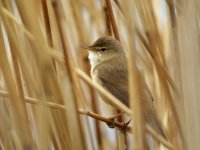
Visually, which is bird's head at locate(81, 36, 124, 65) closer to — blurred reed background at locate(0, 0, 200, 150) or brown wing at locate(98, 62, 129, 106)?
brown wing at locate(98, 62, 129, 106)

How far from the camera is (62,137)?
67.3 inches

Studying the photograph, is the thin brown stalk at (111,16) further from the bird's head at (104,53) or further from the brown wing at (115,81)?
the bird's head at (104,53)

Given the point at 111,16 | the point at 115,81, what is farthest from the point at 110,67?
the point at 111,16

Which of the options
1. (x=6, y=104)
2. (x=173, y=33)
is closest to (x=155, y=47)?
(x=173, y=33)

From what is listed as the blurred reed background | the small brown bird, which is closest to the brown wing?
the small brown bird

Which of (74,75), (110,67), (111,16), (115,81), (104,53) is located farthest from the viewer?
(104,53)

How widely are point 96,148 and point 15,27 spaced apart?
0.74 metres

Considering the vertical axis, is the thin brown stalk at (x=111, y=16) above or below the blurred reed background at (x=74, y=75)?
above

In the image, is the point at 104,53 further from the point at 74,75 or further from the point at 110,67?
the point at 74,75

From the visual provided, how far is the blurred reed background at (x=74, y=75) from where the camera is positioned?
1.45 m

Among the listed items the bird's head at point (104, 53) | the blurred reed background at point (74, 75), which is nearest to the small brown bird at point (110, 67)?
the bird's head at point (104, 53)

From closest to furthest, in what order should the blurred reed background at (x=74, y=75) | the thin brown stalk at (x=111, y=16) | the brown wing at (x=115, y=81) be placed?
the blurred reed background at (x=74, y=75) < the thin brown stalk at (x=111, y=16) < the brown wing at (x=115, y=81)

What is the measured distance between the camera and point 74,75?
179cm

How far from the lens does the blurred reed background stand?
145 centimetres
